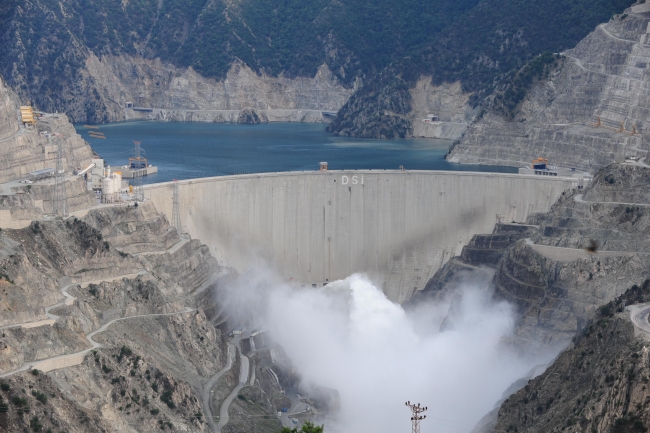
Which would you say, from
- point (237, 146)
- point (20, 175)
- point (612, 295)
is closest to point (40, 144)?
point (20, 175)

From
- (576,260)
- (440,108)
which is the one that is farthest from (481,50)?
(576,260)

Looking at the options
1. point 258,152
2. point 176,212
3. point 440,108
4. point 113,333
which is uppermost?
point 176,212

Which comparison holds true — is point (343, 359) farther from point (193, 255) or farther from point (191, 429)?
point (191, 429)

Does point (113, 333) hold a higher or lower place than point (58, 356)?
lower

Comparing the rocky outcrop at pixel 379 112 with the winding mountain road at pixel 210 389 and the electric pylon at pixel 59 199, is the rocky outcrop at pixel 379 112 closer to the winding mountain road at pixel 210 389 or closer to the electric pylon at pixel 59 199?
the electric pylon at pixel 59 199

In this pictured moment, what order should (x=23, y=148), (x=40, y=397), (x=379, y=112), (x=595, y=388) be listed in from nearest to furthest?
(x=595, y=388), (x=40, y=397), (x=23, y=148), (x=379, y=112)

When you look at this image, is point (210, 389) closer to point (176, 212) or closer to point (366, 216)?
point (176, 212)

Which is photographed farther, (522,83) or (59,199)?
(522,83)

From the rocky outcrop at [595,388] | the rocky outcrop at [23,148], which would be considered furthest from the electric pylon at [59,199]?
the rocky outcrop at [595,388]
